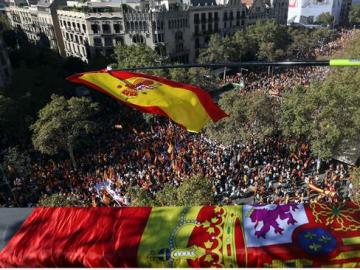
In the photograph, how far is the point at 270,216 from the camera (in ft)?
28.7

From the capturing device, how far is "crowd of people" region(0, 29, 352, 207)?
23797mm

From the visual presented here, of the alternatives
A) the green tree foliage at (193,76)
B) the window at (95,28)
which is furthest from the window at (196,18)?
the green tree foliage at (193,76)

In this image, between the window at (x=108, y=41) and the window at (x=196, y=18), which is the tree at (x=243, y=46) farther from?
the window at (x=108, y=41)

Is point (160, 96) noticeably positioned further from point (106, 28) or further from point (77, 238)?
point (106, 28)

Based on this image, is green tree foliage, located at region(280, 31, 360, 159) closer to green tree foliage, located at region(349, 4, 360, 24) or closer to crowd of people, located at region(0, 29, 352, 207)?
crowd of people, located at region(0, 29, 352, 207)

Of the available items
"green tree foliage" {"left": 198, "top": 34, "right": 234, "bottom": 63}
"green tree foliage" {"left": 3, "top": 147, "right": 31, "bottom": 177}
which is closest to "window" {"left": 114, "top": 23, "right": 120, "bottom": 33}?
"green tree foliage" {"left": 198, "top": 34, "right": 234, "bottom": 63}

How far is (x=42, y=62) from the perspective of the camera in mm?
51844

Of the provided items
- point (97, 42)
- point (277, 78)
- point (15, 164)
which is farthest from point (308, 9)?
point (15, 164)

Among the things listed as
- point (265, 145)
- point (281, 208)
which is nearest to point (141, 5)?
point (265, 145)

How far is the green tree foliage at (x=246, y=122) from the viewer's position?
93.5ft

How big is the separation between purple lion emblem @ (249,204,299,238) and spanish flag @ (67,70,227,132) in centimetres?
367

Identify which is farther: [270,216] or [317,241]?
[270,216]

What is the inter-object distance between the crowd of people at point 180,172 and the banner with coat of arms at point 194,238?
491 inches

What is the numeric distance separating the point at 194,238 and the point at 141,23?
53122 mm
